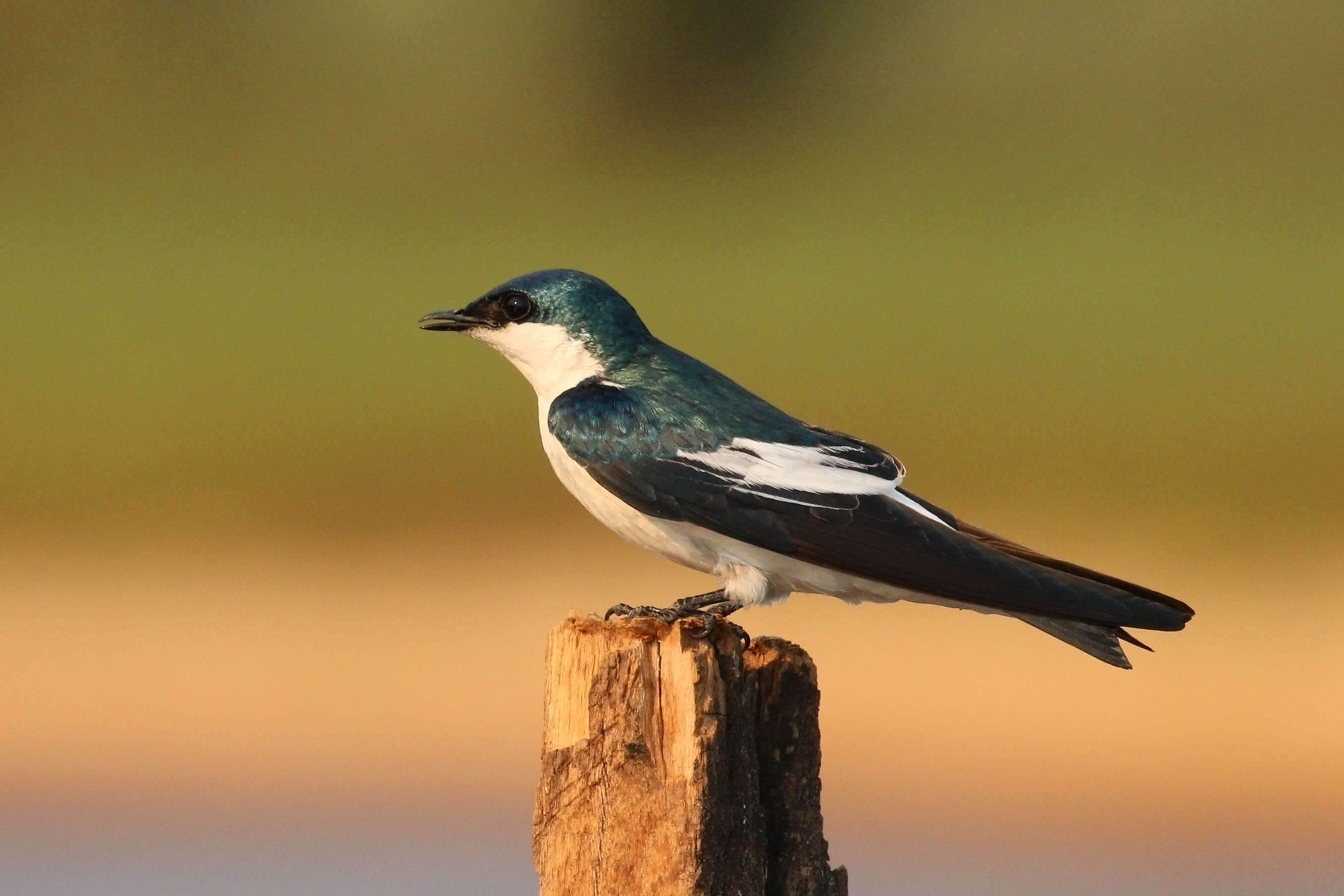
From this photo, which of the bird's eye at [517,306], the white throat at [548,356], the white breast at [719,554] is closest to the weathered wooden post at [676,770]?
the white breast at [719,554]

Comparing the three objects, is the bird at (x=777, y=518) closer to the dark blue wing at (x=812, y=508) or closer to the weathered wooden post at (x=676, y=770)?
the dark blue wing at (x=812, y=508)

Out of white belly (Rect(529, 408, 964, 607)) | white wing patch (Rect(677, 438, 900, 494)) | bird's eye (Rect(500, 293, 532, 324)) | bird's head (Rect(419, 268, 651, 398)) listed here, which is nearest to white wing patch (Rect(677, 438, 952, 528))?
white wing patch (Rect(677, 438, 900, 494))

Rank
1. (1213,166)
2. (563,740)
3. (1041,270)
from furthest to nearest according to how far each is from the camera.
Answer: (1213,166) < (1041,270) < (563,740)

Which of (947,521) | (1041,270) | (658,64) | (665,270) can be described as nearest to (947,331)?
(1041,270)

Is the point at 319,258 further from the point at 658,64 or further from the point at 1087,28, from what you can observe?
the point at 1087,28

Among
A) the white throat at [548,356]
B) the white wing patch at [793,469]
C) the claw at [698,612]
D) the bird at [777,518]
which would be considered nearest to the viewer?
the claw at [698,612]

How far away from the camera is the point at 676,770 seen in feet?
10.4

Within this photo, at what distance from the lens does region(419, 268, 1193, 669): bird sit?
362 centimetres

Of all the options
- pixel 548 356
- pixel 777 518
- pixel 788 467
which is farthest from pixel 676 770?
pixel 548 356

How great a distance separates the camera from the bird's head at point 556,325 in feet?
13.5

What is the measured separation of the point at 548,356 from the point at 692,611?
776 mm

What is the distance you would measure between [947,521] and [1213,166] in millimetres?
17304

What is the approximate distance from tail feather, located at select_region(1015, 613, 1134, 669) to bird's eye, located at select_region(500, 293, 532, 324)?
126cm

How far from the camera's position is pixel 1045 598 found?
3.56 metres
